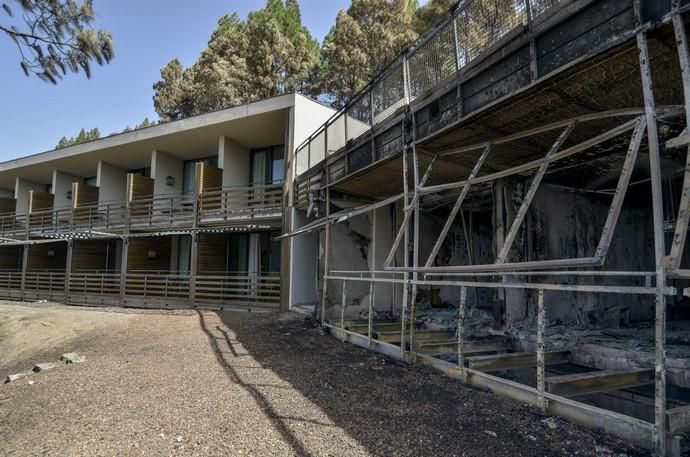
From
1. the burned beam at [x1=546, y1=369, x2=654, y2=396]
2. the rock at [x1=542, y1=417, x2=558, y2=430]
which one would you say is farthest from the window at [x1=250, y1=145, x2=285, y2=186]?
the rock at [x1=542, y1=417, x2=558, y2=430]

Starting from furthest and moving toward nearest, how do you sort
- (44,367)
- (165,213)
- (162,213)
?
(162,213) < (165,213) < (44,367)

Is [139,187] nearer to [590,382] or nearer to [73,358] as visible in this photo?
[73,358]

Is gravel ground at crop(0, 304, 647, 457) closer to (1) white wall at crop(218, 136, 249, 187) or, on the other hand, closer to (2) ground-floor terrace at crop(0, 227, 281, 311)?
(2) ground-floor terrace at crop(0, 227, 281, 311)

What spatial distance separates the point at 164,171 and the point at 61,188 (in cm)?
822

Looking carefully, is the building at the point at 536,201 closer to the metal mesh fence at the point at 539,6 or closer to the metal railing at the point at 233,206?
the metal mesh fence at the point at 539,6

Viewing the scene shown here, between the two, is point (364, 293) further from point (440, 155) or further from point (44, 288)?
point (44, 288)

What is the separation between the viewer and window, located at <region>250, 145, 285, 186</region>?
16062 millimetres

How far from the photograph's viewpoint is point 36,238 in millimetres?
20062

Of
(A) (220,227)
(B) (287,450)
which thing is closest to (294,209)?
(A) (220,227)

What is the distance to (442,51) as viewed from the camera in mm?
6168

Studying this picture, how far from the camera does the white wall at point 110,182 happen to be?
1897cm

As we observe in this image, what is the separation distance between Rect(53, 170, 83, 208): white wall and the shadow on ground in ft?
61.2

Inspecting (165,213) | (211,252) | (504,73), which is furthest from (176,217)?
(504,73)

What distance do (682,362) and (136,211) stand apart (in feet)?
56.6
